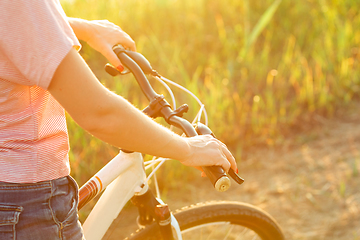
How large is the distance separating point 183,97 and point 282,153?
1.00 metres

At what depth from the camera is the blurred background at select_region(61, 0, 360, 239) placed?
3156 mm

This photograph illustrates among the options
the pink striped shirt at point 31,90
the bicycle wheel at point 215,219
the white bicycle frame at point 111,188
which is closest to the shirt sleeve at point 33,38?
the pink striped shirt at point 31,90

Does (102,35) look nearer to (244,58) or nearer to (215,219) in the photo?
(215,219)

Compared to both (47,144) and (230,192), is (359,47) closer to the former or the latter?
(230,192)

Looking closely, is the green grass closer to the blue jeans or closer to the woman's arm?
the blue jeans

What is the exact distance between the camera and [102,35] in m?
1.26

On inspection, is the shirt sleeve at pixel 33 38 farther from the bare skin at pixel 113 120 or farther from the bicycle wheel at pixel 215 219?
the bicycle wheel at pixel 215 219

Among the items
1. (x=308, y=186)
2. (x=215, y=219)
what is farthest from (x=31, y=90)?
(x=308, y=186)

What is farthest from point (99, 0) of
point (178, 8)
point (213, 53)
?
point (213, 53)

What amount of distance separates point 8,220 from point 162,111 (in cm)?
50

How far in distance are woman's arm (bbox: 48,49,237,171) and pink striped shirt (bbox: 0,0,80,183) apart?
0.03 meters

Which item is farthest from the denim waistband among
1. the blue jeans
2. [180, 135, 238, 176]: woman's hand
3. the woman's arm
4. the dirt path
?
the dirt path

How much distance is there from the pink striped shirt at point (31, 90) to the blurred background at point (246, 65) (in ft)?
5.30

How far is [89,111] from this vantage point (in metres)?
0.76
